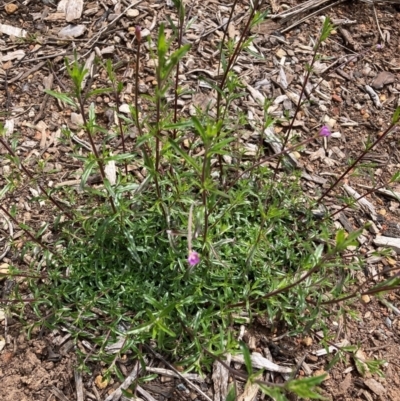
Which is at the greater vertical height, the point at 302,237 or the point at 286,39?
the point at 286,39

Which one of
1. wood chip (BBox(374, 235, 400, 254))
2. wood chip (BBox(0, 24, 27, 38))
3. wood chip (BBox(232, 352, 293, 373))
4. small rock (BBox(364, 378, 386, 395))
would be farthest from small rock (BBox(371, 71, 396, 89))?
wood chip (BBox(0, 24, 27, 38))

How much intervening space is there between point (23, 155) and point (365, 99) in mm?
3063

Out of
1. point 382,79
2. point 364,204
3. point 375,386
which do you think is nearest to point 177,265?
point 375,386

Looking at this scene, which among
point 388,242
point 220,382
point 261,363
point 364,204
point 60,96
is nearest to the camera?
point 60,96

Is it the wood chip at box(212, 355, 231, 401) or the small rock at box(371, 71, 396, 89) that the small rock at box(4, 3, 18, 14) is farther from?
the wood chip at box(212, 355, 231, 401)

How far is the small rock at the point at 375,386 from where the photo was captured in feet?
10.8

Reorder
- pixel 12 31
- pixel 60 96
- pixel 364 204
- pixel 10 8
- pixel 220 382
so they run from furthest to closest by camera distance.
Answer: pixel 10 8 < pixel 12 31 < pixel 364 204 < pixel 220 382 < pixel 60 96

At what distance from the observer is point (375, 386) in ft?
10.9

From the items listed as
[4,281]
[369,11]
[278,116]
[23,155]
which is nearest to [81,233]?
[4,281]

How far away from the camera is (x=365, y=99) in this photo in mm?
4688

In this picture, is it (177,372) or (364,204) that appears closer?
(177,372)

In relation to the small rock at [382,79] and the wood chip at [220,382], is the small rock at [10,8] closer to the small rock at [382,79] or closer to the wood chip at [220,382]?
the small rock at [382,79]

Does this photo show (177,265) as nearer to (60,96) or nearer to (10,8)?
(60,96)

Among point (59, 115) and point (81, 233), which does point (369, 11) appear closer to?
point (59, 115)
